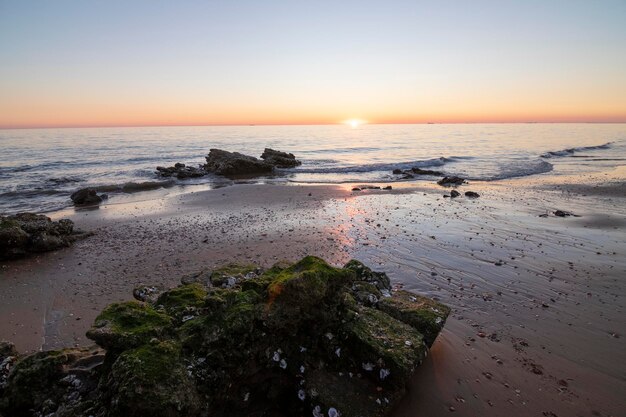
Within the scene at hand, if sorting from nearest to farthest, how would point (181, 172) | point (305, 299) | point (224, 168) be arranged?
1. point (305, 299)
2. point (181, 172)
3. point (224, 168)

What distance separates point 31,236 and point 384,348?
1338cm

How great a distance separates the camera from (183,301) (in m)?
5.50

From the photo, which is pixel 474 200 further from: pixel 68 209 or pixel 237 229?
pixel 68 209

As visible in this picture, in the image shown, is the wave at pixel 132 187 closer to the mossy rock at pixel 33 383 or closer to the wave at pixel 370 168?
the wave at pixel 370 168

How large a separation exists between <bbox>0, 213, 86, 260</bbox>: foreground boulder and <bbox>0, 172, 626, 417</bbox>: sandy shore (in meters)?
0.60

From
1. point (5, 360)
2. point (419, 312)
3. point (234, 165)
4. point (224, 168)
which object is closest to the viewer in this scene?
point (5, 360)

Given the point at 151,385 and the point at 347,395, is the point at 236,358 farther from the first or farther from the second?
the point at 347,395

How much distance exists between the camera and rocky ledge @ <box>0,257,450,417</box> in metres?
3.96

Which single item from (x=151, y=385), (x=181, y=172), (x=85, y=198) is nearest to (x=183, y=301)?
(x=151, y=385)

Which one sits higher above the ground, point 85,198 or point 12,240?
point 12,240

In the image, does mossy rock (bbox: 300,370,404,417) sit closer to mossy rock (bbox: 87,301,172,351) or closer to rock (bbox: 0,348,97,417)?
mossy rock (bbox: 87,301,172,351)

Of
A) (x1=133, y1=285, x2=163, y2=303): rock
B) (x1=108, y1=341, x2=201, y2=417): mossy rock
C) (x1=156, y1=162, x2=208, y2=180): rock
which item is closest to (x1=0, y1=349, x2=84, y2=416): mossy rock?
(x1=108, y1=341, x2=201, y2=417): mossy rock

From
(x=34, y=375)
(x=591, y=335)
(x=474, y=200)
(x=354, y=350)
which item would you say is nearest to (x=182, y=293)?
(x=34, y=375)

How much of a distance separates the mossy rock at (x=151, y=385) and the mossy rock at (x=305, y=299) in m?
1.33
